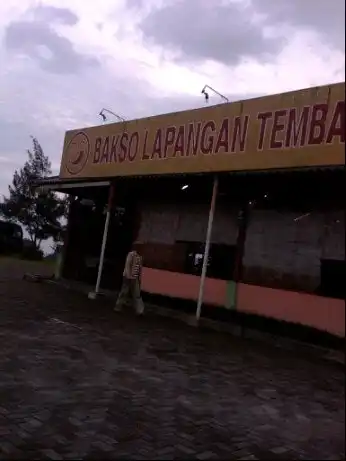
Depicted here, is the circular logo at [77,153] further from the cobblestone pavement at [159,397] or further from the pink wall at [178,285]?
the cobblestone pavement at [159,397]

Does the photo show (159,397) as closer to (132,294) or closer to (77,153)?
(132,294)

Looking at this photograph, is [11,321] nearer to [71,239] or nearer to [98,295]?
[98,295]

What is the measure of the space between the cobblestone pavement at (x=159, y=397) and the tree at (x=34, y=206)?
1456 cm

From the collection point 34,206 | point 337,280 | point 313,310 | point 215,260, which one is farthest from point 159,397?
point 34,206

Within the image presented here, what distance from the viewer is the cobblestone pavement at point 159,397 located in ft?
5.98

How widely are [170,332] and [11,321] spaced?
2546 millimetres

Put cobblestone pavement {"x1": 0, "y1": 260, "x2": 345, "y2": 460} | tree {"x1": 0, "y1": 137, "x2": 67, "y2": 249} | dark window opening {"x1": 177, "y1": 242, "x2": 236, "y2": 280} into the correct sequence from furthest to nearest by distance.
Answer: tree {"x1": 0, "y1": 137, "x2": 67, "y2": 249} < dark window opening {"x1": 177, "y1": 242, "x2": 236, "y2": 280} < cobblestone pavement {"x1": 0, "y1": 260, "x2": 345, "y2": 460}

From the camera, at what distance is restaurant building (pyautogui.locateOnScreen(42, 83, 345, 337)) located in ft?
4.34

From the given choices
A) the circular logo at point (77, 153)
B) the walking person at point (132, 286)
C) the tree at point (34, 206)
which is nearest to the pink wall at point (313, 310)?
the walking person at point (132, 286)

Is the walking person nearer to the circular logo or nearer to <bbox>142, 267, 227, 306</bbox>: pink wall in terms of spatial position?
<bbox>142, 267, 227, 306</bbox>: pink wall

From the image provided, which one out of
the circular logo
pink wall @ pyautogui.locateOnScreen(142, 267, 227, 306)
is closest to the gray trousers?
pink wall @ pyautogui.locateOnScreen(142, 267, 227, 306)

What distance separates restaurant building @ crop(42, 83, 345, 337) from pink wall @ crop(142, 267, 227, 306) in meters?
0.03

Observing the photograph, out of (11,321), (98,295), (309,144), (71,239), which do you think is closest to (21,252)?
(71,239)

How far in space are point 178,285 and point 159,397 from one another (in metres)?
6.29
